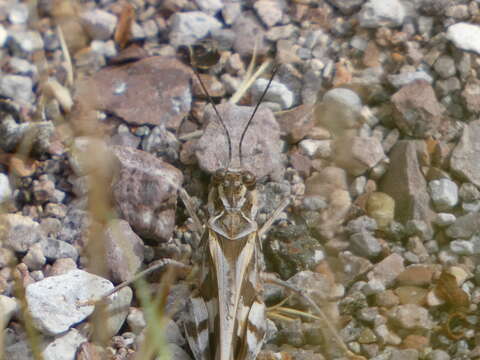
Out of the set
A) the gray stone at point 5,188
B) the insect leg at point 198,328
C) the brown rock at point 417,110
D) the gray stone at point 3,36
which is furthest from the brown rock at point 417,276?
the gray stone at point 3,36

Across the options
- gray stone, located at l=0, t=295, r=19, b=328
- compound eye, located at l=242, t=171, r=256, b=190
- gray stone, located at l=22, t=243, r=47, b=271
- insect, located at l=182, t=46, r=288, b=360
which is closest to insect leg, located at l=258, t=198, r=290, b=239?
insect, located at l=182, t=46, r=288, b=360

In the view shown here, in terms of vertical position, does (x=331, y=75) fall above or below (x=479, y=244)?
above

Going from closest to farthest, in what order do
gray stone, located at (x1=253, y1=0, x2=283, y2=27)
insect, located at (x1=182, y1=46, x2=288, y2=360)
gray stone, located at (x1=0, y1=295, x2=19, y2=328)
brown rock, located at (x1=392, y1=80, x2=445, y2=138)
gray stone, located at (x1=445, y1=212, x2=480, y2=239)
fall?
insect, located at (x1=182, y1=46, x2=288, y2=360), gray stone, located at (x1=0, y1=295, x2=19, y2=328), gray stone, located at (x1=445, y1=212, x2=480, y2=239), brown rock, located at (x1=392, y1=80, x2=445, y2=138), gray stone, located at (x1=253, y1=0, x2=283, y2=27)

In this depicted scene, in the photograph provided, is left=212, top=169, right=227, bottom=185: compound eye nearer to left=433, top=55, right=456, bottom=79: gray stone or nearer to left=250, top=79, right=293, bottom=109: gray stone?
left=250, top=79, right=293, bottom=109: gray stone

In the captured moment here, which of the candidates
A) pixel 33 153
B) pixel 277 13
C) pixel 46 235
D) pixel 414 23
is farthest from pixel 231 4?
pixel 46 235

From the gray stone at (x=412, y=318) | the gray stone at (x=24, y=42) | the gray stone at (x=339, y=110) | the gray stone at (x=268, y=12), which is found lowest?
the gray stone at (x=412, y=318)

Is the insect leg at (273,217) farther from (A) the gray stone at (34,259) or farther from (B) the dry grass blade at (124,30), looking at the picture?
(B) the dry grass blade at (124,30)

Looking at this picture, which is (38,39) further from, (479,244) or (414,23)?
(479,244)
